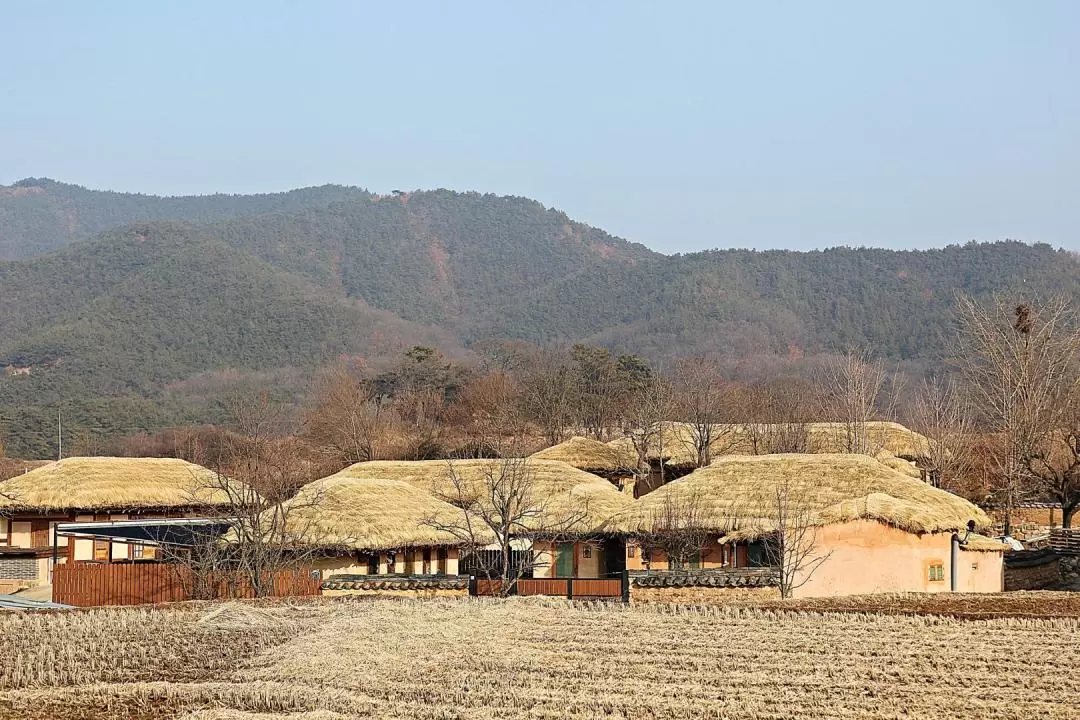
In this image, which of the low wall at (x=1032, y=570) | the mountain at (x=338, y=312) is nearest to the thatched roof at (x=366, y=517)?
the low wall at (x=1032, y=570)

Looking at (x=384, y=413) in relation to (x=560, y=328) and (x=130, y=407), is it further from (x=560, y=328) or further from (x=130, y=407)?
(x=560, y=328)

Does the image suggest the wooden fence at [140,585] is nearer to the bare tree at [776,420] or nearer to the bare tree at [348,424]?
the bare tree at [776,420]

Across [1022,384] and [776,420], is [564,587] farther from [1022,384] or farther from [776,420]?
[776,420]

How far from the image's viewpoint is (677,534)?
29.3 m

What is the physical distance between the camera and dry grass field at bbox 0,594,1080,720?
14.3 meters

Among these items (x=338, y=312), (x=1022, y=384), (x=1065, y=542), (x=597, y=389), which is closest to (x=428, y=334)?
(x=338, y=312)

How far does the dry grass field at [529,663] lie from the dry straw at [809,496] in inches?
302

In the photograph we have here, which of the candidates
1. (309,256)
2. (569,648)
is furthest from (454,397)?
(309,256)

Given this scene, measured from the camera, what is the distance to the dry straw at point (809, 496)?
1099 inches

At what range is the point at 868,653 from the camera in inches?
666

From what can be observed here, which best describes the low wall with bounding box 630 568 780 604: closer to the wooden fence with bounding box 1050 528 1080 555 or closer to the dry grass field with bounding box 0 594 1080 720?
the dry grass field with bounding box 0 594 1080 720

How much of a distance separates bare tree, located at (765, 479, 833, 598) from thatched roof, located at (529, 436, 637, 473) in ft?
50.3

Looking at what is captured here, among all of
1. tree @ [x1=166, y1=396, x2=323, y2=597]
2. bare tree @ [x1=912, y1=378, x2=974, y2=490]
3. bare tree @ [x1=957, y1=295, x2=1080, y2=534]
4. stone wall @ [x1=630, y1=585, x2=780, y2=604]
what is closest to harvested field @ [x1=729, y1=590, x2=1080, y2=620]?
stone wall @ [x1=630, y1=585, x2=780, y2=604]

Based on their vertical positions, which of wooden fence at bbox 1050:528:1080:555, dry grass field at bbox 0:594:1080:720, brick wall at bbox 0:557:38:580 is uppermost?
wooden fence at bbox 1050:528:1080:555
